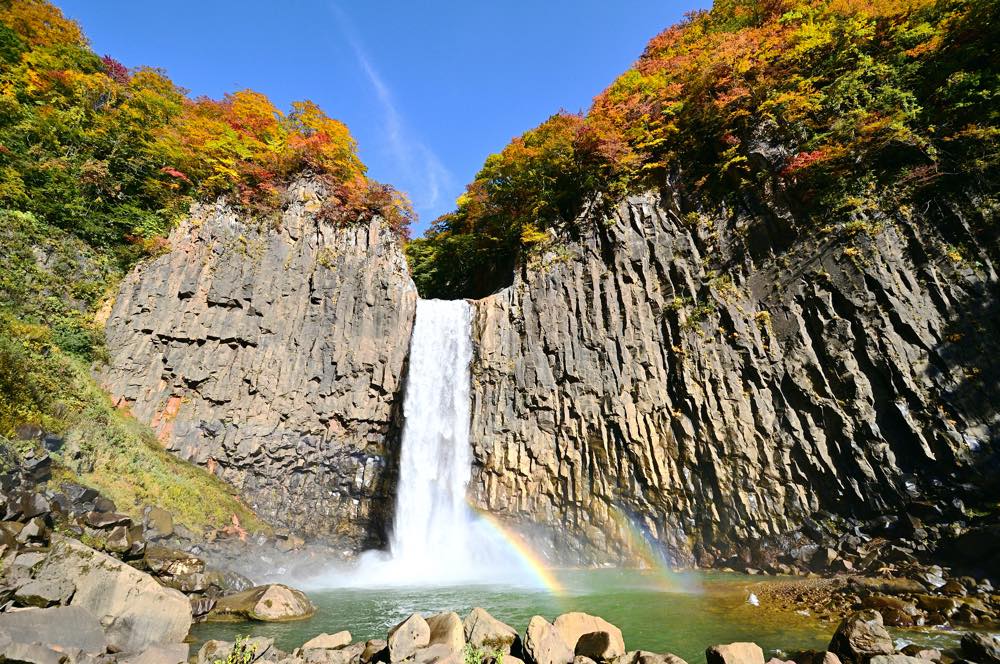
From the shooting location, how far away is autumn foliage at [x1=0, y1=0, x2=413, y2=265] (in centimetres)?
1966

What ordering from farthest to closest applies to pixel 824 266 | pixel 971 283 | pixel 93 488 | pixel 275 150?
pixel 275 150, pixel 824 266, pixel 971 283, pixel 93 488

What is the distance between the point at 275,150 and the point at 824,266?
25957mm

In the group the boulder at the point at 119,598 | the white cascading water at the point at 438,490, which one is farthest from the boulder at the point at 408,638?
the white cascading water at the point at 438,490

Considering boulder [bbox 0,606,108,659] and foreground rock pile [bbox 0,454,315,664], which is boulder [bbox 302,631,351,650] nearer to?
foreground rock pile [bbox 0,454,315,664]

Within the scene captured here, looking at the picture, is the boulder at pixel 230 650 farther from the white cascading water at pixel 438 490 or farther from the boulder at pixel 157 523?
the white cascading water at pixel 438 490

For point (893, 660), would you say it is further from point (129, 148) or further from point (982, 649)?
point (129, 148)

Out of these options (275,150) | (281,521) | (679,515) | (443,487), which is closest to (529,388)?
(443,487)

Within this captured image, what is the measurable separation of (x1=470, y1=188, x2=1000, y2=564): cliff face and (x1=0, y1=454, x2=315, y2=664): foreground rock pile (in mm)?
10848

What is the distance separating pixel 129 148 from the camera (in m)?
21.9

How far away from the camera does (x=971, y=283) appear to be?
13.8m

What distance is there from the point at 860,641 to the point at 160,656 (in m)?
9.53

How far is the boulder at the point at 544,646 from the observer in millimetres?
6391

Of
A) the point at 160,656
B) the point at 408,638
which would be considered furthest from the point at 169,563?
the point at 408,638

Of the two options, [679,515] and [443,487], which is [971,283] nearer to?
[679,515]
